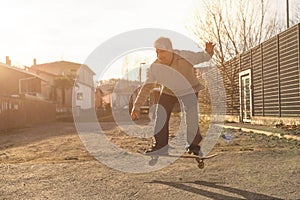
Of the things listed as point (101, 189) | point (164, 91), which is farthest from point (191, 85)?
point (101, 189)

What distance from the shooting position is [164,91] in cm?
551

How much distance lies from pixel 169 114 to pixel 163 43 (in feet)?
3.11

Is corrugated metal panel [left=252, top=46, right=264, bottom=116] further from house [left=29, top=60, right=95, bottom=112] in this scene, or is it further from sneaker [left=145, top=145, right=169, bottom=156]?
house [left=29, top=60, right=95, bottom=112]

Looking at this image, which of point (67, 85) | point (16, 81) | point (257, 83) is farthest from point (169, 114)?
point (67, 85)

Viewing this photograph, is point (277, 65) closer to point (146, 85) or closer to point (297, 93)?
point (297, 93)

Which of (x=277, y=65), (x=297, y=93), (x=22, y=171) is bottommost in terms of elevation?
(x=22, y=171)

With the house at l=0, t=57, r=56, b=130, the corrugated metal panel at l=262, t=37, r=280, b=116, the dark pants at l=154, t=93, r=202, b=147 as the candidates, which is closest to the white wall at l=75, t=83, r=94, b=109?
the house at l=0, t=57, r=56, b=130

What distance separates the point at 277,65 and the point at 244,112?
498cm

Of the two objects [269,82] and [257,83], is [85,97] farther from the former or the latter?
[269,82]

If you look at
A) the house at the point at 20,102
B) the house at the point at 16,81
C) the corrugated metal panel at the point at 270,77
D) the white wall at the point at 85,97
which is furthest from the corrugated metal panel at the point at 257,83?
the white wall at the point at 85,97

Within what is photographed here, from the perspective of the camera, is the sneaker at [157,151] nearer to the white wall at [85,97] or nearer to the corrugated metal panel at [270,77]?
the corrugated metal panel at [270,77]

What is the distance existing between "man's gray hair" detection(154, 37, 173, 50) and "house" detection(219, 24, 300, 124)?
8.09 m

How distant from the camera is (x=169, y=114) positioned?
5.52m

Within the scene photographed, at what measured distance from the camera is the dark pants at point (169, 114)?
212 inches
